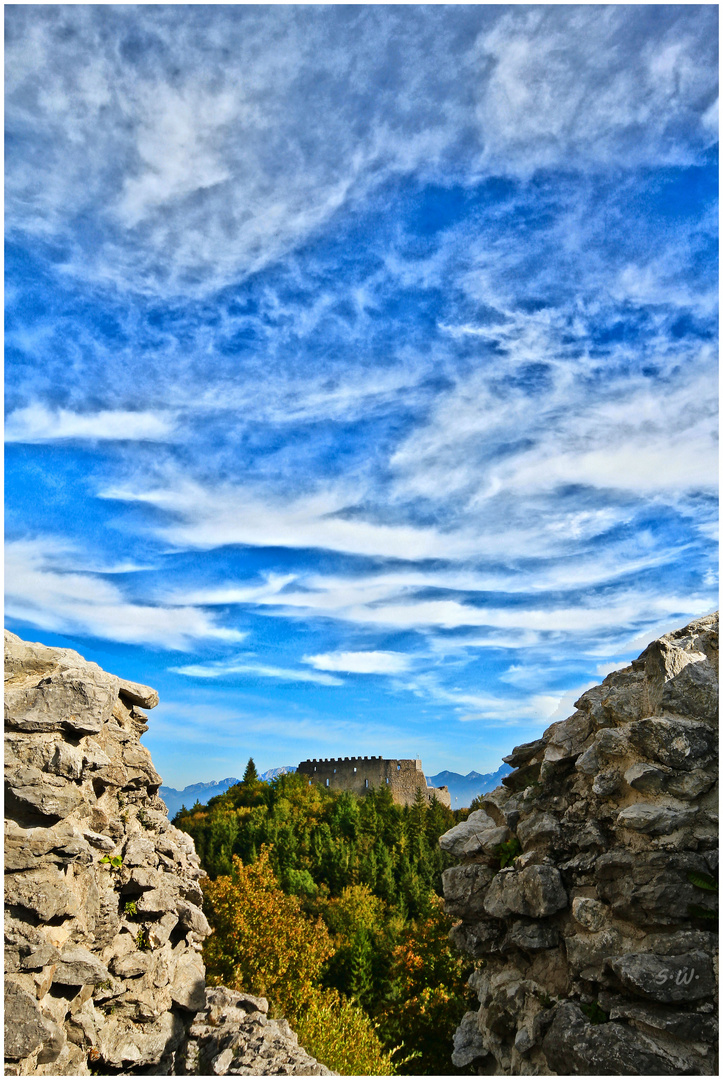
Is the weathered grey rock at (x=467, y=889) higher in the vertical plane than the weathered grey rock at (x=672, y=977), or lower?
higher

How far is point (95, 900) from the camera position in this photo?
782 centimetres

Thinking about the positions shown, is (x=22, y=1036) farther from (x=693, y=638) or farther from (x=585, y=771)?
(x=693, y=638)

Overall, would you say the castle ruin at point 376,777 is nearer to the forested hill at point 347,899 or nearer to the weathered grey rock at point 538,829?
the forested hill at point 347,899

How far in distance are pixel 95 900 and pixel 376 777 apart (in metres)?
52.3

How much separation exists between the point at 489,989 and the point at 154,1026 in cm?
429

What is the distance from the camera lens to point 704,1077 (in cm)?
509

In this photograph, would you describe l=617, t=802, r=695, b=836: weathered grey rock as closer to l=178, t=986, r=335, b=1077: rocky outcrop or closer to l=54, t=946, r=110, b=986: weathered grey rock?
l=54, t=946, r=110, b=986: weathered grey rock

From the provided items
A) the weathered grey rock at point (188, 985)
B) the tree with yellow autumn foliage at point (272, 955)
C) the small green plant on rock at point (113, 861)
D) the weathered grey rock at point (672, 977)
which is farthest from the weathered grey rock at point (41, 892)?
the tree with yellow autumn foliage at point (272, 955)

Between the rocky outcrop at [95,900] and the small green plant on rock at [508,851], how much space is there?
445cm

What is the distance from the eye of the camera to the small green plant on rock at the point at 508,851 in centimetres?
766

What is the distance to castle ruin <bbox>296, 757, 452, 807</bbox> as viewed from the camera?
56562 millimetres

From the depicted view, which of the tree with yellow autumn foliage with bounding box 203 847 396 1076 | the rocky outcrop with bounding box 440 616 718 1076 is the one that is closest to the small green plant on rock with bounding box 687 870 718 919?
the rocky outcrop with bounding box 440 616 718 1076

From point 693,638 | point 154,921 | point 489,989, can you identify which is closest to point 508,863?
point 489,989

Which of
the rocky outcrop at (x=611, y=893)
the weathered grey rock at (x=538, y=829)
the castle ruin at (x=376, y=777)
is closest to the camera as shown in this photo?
the rocky outcrop at (x=611, y=893)
